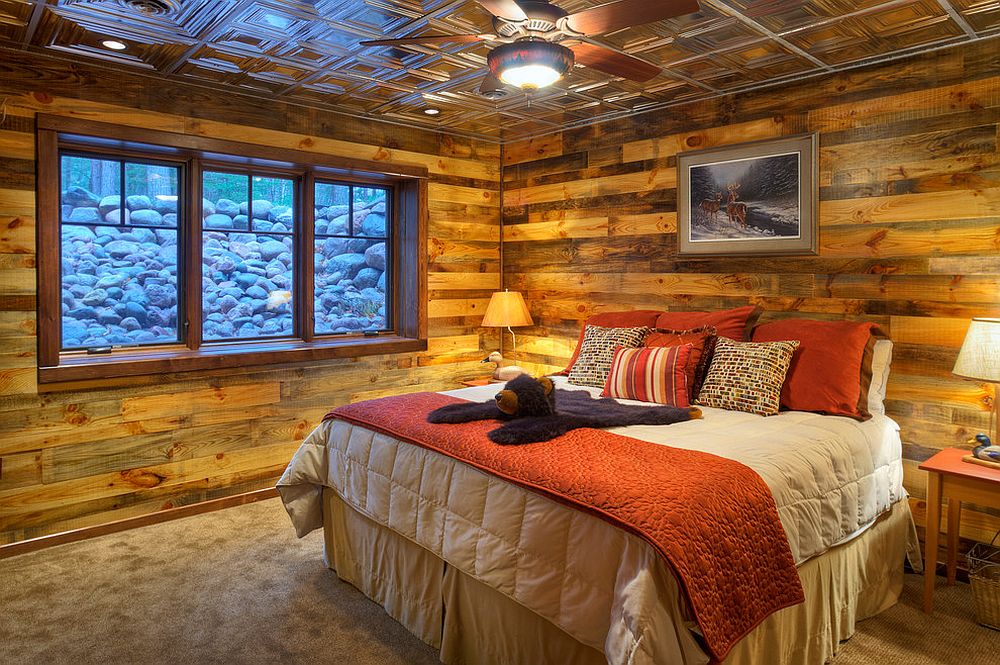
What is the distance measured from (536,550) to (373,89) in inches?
114

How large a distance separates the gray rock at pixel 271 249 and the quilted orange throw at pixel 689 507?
2.45 m

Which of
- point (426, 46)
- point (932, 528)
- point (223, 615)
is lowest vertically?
point (223, 615)

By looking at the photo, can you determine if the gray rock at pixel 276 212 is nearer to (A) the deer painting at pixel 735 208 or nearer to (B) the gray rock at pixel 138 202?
(B) the gray rock at pixel 138 202

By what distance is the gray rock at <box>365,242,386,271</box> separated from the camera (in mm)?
4840

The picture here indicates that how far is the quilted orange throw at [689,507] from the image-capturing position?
176 centimetres

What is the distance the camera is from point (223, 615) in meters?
2.73

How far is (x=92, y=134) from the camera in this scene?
3443 mm

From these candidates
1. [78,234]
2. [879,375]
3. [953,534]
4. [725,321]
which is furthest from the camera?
[78,234]

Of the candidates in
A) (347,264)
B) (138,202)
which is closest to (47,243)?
(138,202)

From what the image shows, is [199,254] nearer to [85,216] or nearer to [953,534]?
[85,216]

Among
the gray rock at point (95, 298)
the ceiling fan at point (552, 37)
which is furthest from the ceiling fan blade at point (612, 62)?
the gray rock at point (95, 298)

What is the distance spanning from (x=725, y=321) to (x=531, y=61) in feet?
5.71

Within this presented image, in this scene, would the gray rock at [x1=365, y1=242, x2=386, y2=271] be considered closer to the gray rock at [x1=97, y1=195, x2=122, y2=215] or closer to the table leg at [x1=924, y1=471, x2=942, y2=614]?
the gray rock at [x1=97, y1=195, x2=122, y2=215]

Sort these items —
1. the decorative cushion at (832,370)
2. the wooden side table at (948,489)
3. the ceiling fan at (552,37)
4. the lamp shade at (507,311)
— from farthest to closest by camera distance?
the lamp shade at (507,311) → the decorative cushion at (832,370) → the wooden side table at (948,489) → the ceiling fan at (552,37)
